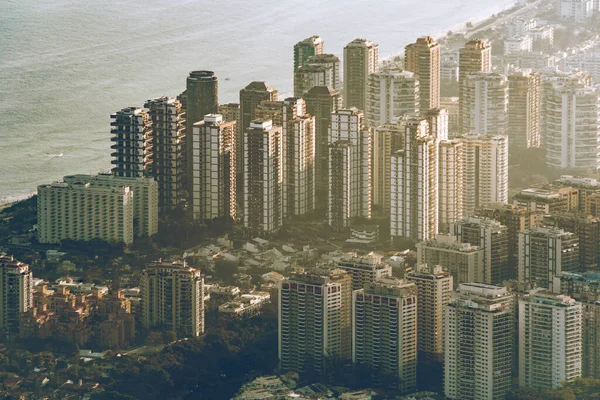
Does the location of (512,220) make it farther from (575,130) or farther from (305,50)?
(305,50)

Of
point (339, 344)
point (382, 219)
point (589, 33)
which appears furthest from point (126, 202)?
point (589, 33)

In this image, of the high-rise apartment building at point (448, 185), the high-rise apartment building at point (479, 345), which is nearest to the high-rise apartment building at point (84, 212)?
the high-rise apartment building at point (448, 185)

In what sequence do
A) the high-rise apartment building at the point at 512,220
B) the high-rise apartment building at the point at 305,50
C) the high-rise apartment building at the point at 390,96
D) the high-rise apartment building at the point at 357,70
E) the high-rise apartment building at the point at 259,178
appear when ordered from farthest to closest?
the high-rise apartment building at the point at 305,50 < the high-rise apartment building at the point at 357,70 < the high-rise apartment building at the point at 390,96 < the high-rise apartment building at the point at 259,178 < the high-rise apartment building at the point at 512,220

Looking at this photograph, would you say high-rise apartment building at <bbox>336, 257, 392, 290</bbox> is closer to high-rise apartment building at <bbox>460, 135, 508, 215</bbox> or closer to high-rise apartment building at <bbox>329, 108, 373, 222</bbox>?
high-rise apartment building at <bbox>329, 108, 373, 222</bbox>

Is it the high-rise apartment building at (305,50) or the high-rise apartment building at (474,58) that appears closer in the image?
the high-rise apartment building at (305,50)

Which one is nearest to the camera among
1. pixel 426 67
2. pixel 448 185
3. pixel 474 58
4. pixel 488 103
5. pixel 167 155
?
pixel 448 185

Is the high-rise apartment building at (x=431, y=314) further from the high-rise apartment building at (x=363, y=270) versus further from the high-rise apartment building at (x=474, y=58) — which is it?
the high-rise apartment building at (x=474, y=58)

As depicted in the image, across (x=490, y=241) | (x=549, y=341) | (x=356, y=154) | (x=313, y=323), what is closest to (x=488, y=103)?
(x=356, y=154)
